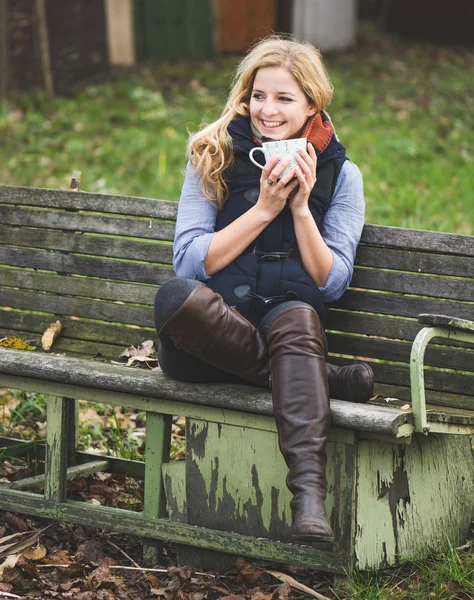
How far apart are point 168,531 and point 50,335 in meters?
1.13

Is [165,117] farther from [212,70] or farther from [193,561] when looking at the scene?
[193,561]

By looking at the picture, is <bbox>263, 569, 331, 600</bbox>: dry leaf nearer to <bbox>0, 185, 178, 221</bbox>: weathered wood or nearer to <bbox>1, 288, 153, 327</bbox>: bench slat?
<bbox>1, 288, 153, 327</bbox>: bench slat

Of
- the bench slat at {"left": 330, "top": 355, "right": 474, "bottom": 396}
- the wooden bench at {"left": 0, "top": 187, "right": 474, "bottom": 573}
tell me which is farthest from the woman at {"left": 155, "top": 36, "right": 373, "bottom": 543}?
the bench slat at {"left": 330, "top": 355, "right": 474, "bottom": 396}

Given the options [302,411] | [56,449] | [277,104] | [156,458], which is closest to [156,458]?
[156,458]

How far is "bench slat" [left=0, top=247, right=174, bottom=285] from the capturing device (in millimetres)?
3906

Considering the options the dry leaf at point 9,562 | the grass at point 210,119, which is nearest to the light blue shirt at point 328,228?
the dry leaf at point 9,562

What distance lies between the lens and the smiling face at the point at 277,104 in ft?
11.0

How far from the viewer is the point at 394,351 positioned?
11.7 feet

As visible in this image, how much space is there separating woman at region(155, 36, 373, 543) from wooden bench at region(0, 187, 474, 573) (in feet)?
0.38

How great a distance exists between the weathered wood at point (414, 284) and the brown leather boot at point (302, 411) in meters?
0.60

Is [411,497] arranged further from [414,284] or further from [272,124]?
[272,124]

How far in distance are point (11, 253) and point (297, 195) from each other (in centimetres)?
148

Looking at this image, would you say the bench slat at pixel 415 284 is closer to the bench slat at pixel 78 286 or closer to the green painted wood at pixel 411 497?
the green painted wood at pixel 411 497

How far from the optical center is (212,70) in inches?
480
